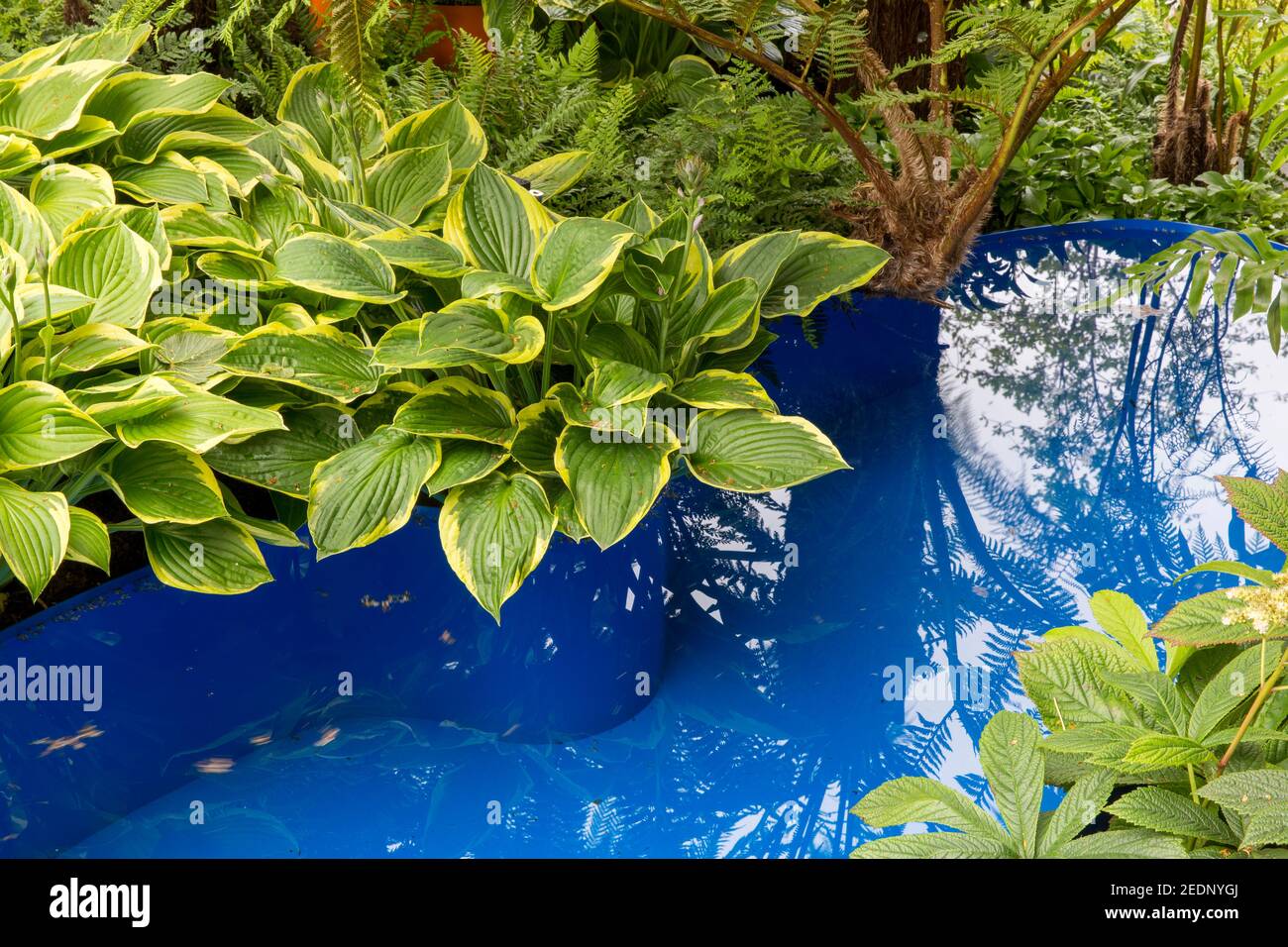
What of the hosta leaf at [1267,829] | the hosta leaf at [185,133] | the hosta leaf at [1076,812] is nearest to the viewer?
the hosta leaf at [1267,829]

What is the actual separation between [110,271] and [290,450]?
1.31 feet

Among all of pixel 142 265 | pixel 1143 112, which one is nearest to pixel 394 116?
pixel 142 265

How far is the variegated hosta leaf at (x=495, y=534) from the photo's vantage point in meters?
1.48

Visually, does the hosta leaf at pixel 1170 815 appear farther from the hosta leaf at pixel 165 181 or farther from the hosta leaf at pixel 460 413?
the hosta leaf at pixel 165 181

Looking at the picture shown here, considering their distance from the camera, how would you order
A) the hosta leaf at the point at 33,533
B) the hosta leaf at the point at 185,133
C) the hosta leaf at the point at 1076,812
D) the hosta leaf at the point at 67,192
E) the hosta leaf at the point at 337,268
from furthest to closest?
the hosta leaf at the point at 185,133 < the hosta leaf at the point at 67,192 < the hosta leaf at the point at 337,268 < the hosta leaf at the point at 33,533 < the hosta leaf at the point at 1076,812

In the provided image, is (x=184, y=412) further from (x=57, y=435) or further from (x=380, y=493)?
(x=380, y=493)

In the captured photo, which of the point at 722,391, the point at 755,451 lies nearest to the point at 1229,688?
the point at 755,451

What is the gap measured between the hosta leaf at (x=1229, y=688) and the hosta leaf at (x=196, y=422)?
1.17 m

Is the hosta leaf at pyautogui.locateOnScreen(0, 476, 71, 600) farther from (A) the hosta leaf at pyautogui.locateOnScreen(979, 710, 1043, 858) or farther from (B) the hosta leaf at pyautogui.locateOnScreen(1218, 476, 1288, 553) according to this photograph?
(B) the hosta leaf at pyautogui.locateOnScreen(1218, 476, 1288, 553)


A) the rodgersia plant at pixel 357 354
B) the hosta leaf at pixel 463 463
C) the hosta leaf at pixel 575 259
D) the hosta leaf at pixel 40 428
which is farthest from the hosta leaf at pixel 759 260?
the hosta leaf at pixel 40 428

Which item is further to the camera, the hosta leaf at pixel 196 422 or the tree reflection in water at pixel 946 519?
the tree reflection in water at pixel 946 519

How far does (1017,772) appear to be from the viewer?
3.29ft

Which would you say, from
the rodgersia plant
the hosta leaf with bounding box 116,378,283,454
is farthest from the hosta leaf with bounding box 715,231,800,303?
the hosta leaf with bounding box 116,378,283,454

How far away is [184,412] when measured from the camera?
4.82ft
